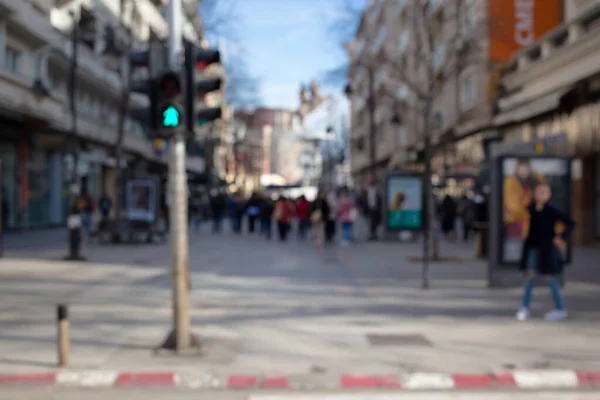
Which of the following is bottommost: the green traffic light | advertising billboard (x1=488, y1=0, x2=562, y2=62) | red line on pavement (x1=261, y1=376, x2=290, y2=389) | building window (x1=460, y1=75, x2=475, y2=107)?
red line on pavement (x1=261, y1=376, x2=290, y2=389)

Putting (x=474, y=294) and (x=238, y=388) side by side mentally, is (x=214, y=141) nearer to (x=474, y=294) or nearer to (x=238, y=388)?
(x=474, y=294)

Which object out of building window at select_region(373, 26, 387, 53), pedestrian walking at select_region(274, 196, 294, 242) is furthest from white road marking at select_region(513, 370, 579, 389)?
building window at select_region(373, 26, 387, 53)

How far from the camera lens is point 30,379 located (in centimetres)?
640

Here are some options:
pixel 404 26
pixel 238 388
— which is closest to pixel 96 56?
pixel 404 26

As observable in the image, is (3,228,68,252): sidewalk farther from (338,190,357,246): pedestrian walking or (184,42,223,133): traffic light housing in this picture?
(184,42,223,133): traffic light housing

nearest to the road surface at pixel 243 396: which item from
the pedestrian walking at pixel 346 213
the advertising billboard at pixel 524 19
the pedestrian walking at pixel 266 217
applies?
the pedestrian walking at pixel 346 213

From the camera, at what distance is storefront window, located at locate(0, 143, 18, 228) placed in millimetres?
28281

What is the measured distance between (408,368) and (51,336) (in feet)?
13.4

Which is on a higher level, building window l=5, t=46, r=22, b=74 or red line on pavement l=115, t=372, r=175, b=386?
building window l=5, t=46, r=22, b=74

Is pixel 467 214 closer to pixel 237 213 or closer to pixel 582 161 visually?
pixel 582 161

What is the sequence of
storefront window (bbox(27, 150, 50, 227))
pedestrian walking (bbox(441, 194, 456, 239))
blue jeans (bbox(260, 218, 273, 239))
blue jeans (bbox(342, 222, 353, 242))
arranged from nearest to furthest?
blue jeans (bbox(342, 222, 353, 242)) < pedestrian walking (bbox(441, 194, 456, 239)) < blue jeans (bbox(260, 218, 273, 239)) < storefront window (bbox(27, 150, 50, 227))

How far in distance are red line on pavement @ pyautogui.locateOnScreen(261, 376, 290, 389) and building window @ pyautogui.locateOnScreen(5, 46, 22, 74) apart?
23.3 meters

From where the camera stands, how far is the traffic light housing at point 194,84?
7.27 metres

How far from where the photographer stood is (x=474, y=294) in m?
11.6
